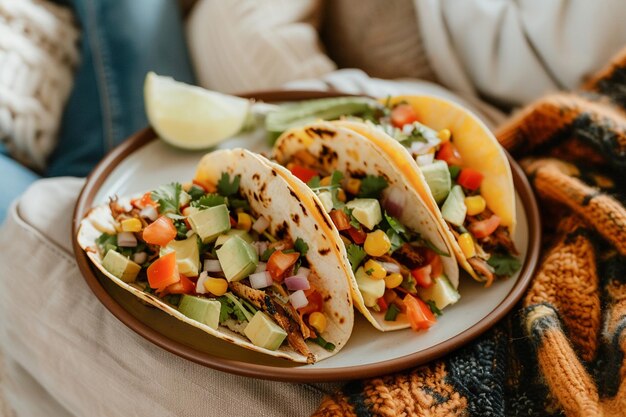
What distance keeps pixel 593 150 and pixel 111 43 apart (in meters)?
1.39

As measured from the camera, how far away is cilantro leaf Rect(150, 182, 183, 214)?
1278mm

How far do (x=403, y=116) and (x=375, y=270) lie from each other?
1.50 feet

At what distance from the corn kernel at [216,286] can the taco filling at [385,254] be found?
0.24 meters

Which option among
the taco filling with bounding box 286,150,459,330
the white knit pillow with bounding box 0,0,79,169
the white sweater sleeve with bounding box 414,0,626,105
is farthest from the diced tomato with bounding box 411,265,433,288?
the white knit pillow with bounding box 0,0,79,169

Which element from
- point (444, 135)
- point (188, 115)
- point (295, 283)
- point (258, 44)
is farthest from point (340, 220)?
point (258, 44)

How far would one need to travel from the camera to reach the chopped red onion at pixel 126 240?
125 cm

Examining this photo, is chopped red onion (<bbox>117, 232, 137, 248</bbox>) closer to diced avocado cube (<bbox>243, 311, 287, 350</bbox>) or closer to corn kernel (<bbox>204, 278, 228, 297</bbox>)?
corn kernel (<bbox>204, 278, 228, 297</bbox>)

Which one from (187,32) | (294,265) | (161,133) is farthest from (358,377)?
(187,32)

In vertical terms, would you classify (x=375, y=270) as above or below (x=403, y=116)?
below

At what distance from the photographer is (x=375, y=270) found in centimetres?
117

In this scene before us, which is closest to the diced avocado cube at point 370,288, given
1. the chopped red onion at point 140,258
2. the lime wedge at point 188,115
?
the chopped red onion at point 140,258

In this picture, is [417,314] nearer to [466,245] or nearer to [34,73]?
[466,245]

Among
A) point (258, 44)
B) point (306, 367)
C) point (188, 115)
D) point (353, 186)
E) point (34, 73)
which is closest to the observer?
point (306, 367)

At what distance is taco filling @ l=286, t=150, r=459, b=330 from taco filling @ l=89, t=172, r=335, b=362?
95 mm
